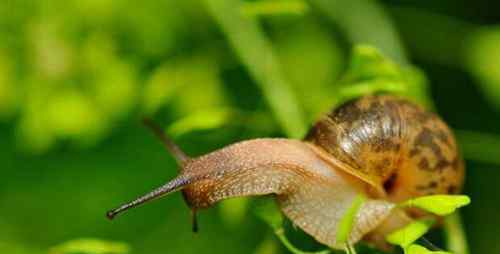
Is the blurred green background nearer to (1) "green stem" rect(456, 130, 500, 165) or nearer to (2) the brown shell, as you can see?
(1) "green stem" rect(456, 130, 500, 165)

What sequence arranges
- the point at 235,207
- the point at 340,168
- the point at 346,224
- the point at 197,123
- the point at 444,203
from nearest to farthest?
1. the point at 444,203
2. the point at 346,224
3. the point at 340,168
4. the point at 197,123
5. the point at 235,207

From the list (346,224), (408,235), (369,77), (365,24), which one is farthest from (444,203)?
(365,24)

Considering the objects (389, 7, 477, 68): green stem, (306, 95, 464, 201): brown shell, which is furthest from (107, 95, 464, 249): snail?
(389, 7, 477, 68): green stem

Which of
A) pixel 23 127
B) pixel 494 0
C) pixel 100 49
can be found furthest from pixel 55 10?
pixel 494 0

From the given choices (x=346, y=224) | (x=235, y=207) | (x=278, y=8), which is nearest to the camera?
(x=346, y=224)

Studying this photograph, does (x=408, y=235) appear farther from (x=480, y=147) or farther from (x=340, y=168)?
(x=480, y=147)

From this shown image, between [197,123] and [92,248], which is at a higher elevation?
[197,123]
